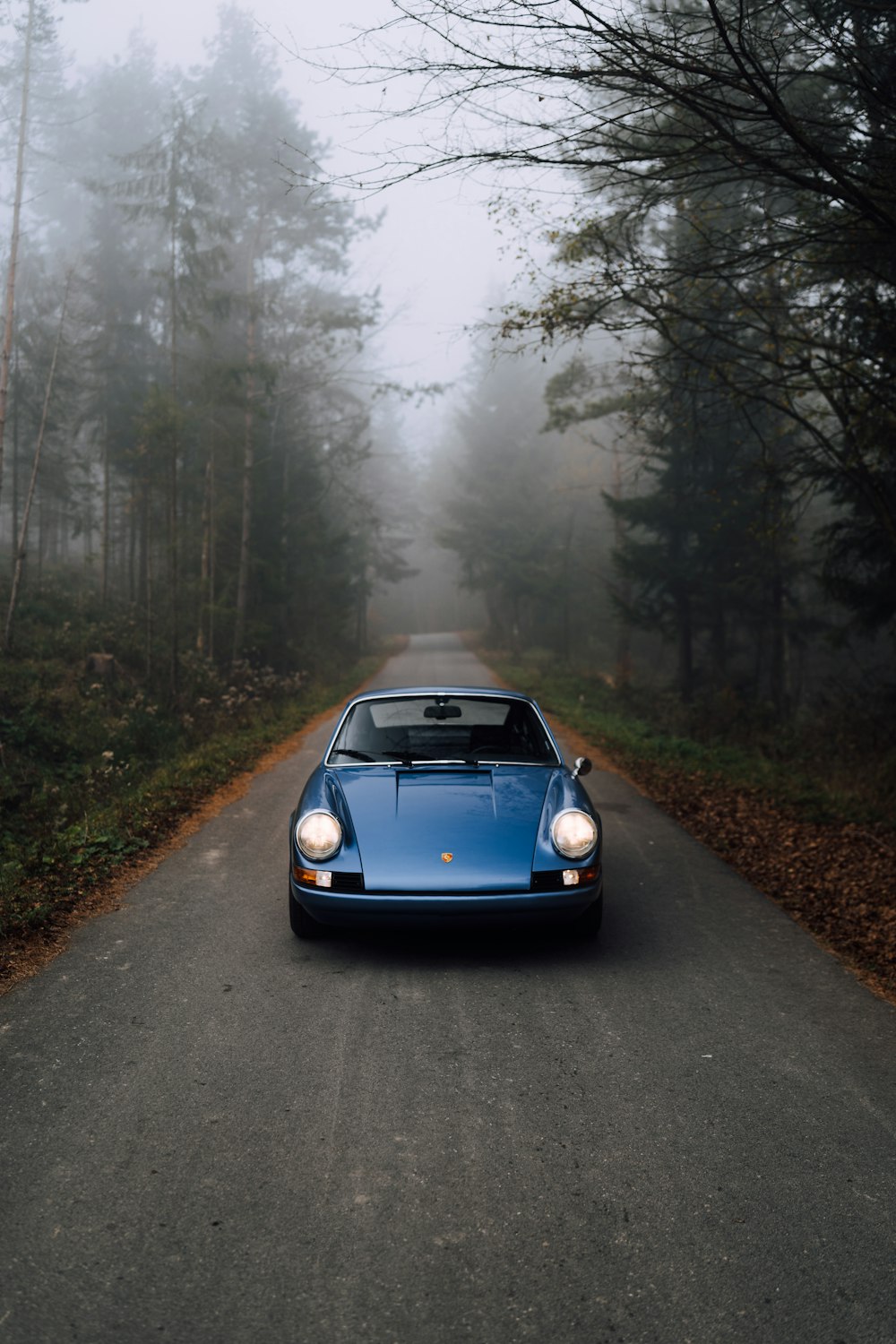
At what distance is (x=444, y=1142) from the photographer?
3248 millimetres

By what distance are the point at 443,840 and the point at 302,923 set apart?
3.47 ft

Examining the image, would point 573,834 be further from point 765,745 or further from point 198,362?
point 198,362

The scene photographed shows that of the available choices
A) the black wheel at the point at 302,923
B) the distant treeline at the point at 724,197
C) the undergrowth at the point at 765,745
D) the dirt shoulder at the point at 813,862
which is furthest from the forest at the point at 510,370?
the black wheel at the point at 302,923

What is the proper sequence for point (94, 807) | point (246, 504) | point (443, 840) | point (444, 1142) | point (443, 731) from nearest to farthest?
point (444, 1142)
point (443, 840)
point (443, 731)
point (94, 807)
point (246, 504)

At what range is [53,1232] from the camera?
106 inches

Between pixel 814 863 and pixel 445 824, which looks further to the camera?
pixel 814 863

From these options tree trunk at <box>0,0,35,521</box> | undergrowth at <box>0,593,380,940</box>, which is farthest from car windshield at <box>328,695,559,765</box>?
tree trunk at <box>0,0,35,521</box>

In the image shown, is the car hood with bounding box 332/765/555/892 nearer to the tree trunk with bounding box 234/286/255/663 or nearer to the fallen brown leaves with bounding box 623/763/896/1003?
the fallen brown leaves with bounding box 623/763/896/1003

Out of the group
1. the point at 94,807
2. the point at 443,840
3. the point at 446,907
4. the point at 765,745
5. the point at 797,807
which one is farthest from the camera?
the point at 765,745

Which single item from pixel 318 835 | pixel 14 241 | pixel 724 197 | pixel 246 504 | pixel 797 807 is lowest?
pixel 797 807

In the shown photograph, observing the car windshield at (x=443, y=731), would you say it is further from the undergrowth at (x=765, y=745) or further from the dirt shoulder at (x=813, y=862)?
the undergrowth at (x=765, y=745)

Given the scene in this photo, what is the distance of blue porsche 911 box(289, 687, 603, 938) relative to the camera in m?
4.83

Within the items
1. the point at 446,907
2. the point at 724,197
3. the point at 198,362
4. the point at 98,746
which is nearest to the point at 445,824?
the point at 446,907

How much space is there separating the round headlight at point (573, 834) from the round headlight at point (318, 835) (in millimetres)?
1232
